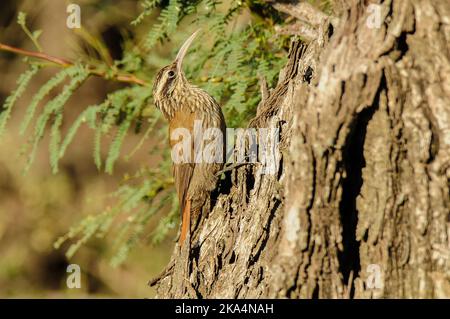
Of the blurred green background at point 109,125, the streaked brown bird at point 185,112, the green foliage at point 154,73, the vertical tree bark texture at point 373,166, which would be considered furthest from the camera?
the blurred green background at point 109,125

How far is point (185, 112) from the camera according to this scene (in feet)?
18.5

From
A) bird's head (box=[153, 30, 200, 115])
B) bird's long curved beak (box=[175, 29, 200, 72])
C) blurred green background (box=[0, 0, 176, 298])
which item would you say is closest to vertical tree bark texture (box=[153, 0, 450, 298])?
bird's long curved beak (box=[175, 29, 200, 72])

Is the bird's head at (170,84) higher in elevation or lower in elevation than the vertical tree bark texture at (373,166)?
higher

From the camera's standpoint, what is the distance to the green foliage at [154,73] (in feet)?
17.9

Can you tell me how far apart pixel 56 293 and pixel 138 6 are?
10.8ft

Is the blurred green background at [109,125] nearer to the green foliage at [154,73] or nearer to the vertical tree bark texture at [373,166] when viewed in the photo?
the green foliage at [154,73]

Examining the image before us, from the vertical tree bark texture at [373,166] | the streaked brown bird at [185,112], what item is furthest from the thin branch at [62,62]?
the vertical tree bark texture at [373,166]

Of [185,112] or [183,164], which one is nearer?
[183,164]

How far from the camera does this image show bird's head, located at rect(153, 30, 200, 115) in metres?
5.61

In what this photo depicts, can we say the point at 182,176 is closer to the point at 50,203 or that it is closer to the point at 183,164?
the point at 183,164

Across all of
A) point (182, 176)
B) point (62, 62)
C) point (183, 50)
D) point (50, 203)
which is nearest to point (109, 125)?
point (62, 62)

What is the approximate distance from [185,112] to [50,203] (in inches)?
145

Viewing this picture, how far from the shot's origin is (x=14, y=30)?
836 centimetres
